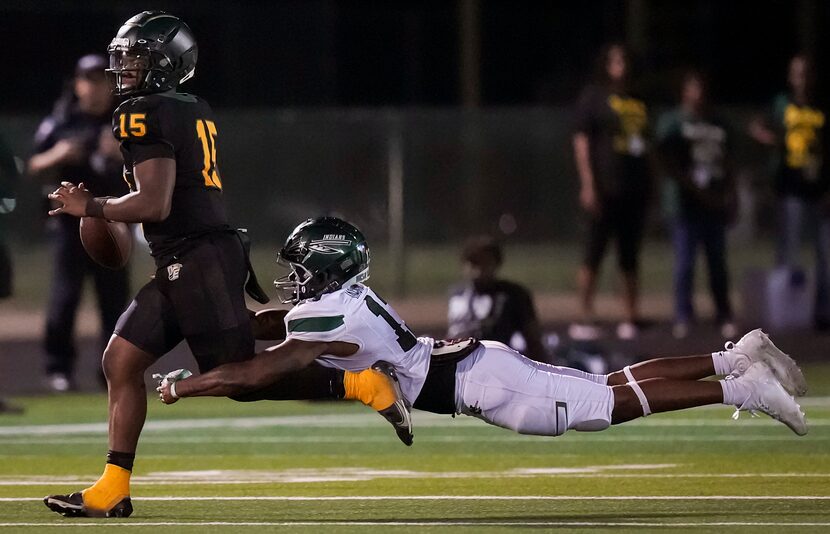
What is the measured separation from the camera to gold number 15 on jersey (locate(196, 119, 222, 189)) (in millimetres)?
7907

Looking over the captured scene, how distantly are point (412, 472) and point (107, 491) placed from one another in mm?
2016

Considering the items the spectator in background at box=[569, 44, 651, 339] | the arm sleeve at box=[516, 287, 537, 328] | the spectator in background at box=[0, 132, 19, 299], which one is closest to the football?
the spectator in background at box=[0, 132, 19, 299]

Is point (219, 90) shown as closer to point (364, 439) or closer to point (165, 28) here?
point (364, 439)

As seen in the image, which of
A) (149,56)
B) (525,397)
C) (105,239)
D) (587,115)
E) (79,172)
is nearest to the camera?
(149,56)

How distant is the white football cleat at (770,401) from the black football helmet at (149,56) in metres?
2.64

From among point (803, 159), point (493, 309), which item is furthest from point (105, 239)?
point (803, 159)

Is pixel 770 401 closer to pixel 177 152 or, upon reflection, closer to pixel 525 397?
pixel 525 397

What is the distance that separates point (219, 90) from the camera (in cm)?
2550

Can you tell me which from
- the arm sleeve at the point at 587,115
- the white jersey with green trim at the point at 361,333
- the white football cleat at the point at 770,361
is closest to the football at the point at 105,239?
the white jersey with green trim at the point at 361,333

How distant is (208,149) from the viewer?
26.1ft

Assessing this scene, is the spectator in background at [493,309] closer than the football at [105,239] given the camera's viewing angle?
No

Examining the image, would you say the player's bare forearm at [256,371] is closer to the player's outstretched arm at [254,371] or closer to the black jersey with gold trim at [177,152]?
the player's outstretched arm at [254,371]

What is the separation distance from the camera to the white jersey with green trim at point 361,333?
7.91 m

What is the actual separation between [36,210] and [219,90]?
682 centimetres
